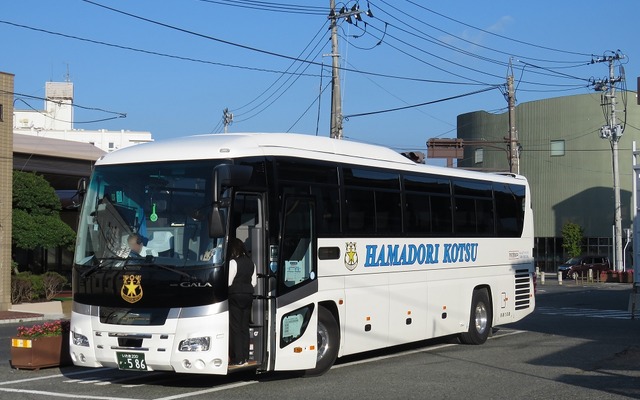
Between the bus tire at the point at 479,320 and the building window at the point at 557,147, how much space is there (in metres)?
58.3

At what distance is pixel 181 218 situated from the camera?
1179 centimetres

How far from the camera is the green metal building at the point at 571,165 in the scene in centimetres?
7281

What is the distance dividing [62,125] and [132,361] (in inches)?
3629

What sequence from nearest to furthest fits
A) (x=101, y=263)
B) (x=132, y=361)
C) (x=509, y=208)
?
1. (x=132, y=361)
2. (x=101, y=263)
3. (x=509, y=208)

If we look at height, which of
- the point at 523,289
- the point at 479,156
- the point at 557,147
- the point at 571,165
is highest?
the point at 557,147

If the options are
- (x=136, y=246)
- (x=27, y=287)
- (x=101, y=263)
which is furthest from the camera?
(x=27, y=287)

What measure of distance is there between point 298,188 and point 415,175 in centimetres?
384

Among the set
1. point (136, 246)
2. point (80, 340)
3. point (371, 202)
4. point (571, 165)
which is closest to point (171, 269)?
point (136, 246)

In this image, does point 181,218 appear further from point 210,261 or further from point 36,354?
point 36,354

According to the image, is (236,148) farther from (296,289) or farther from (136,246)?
(296,289)

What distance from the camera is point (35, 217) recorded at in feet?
115

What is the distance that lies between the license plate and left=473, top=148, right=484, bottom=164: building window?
70.3 meters

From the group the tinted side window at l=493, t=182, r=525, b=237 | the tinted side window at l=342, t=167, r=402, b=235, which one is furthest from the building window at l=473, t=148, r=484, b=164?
the tinted side window at l=342, t=167, r=402, b=235

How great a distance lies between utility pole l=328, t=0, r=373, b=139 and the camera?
30531mm
